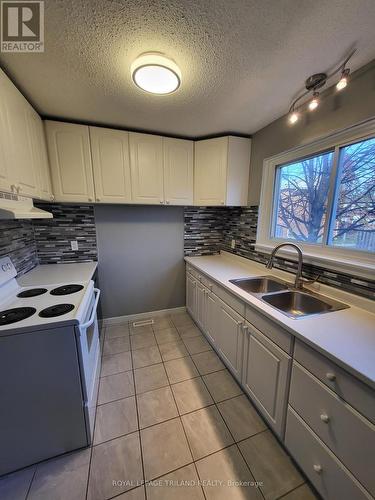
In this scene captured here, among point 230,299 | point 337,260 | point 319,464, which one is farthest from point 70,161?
point 319,464

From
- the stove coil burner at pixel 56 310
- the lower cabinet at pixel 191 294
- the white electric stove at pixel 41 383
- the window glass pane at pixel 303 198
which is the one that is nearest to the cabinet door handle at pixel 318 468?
the white electric stove at pixel 41 383

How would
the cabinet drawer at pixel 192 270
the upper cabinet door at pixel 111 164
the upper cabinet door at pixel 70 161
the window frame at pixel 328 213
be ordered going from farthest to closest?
the cabinet drawer at pixel 192 270, the upper cabinet door at pixel 111 164, the upper cabinet door at pixel 70 161, the window frame at pixel 328 213

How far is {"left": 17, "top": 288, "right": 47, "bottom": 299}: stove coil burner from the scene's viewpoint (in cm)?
141

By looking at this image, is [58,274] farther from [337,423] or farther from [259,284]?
[337,423]

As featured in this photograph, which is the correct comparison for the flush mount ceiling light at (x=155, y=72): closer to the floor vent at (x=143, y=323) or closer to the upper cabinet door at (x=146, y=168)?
the upper cabinet door at (x=146, y=168)

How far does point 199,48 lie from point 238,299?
1.57 m

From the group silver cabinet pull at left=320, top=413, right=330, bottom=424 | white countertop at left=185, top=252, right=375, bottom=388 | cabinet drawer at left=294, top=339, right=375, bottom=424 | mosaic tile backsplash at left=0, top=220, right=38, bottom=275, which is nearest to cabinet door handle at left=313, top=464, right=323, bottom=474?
silver cabinet pull at left=320, top=413, right=330, bottom=424

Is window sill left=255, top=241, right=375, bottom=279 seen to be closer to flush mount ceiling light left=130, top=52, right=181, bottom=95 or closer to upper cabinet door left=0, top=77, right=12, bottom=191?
flush mount ceiling light left=130, top=52, right=181, bottom=95

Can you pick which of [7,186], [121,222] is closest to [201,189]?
[121,222]

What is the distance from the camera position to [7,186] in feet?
3.95

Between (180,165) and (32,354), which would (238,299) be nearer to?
(32,354)

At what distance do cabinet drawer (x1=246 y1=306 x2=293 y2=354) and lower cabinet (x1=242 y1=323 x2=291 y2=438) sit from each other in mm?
35

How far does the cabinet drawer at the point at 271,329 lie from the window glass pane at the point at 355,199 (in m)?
0.81

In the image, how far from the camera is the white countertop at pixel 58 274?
5.54 ft
